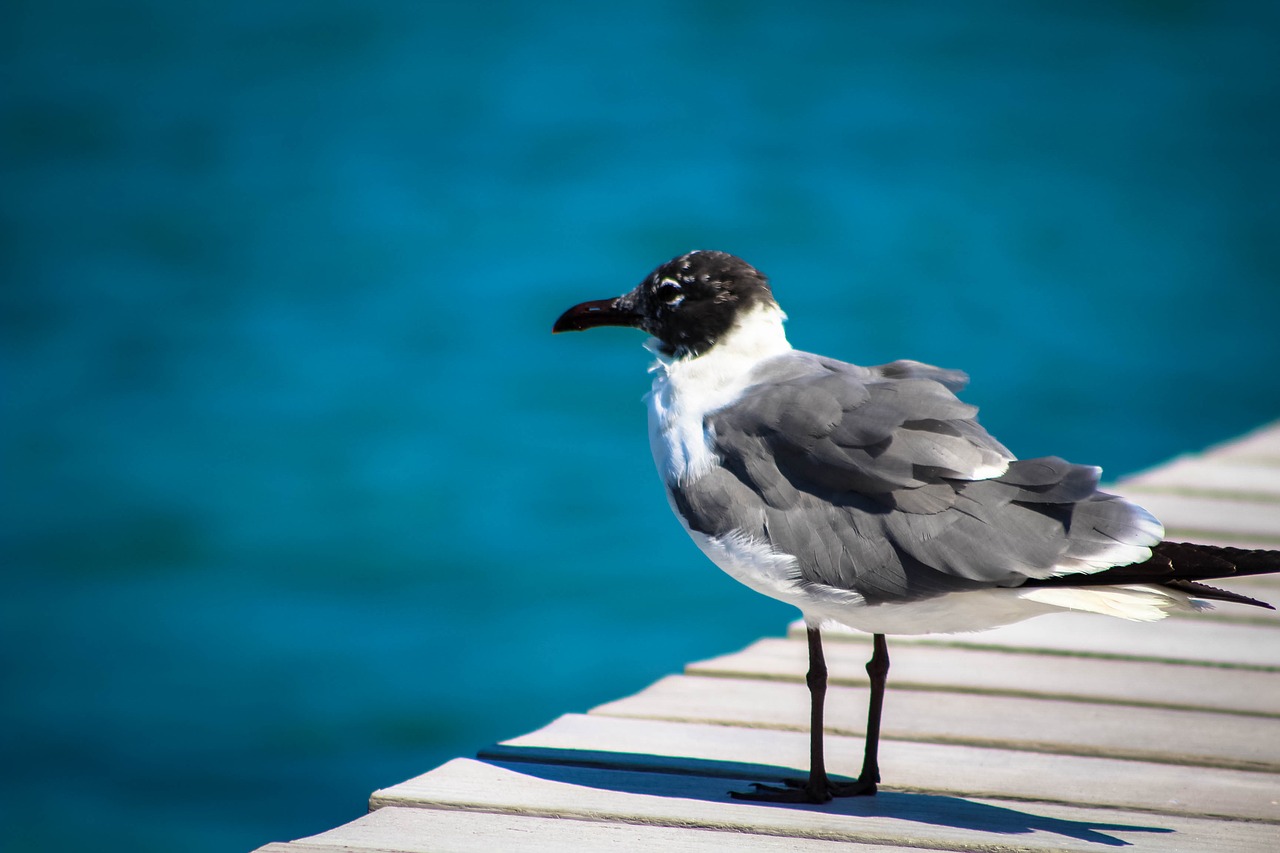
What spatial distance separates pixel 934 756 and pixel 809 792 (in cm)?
32

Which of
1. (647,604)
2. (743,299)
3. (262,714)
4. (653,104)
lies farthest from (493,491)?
(743,299)

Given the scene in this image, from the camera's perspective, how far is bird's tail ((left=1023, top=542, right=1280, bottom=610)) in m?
1.85

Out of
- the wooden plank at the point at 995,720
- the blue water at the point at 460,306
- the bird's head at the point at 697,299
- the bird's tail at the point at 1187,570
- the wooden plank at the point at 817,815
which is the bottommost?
the wooden plank at the point at 817,815

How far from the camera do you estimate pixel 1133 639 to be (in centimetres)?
309

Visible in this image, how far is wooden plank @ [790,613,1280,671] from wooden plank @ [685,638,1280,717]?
0.05 meters

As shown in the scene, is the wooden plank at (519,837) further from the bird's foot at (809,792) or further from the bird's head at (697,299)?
the bird's head at (697,299)

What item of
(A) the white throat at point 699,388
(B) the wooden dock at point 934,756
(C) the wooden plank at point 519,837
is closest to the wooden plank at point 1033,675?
(B) the wooden dock at point 934,756

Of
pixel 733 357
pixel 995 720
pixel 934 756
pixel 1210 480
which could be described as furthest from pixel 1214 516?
pixel 733 357

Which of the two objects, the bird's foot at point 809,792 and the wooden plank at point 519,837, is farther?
the bird's foot at point 809,792

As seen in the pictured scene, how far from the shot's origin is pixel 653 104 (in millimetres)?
12562

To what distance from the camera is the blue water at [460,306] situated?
6.54 metres

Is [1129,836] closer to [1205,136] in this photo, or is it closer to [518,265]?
[518,265]

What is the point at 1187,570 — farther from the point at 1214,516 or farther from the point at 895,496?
the point at 1214,516

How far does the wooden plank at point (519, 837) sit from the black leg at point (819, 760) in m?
0.15
